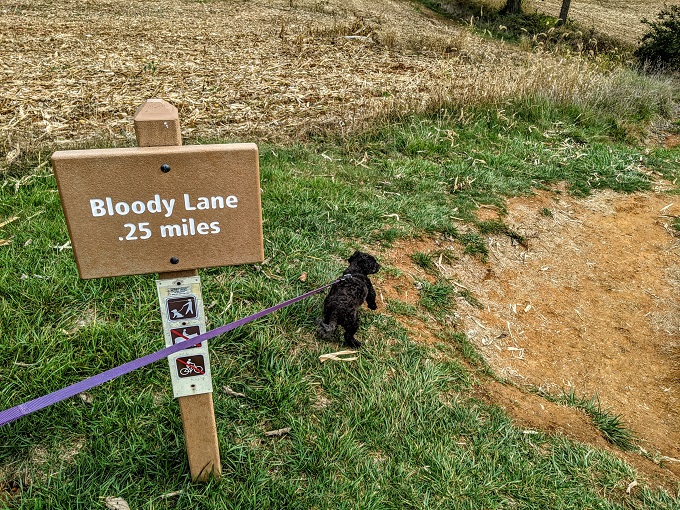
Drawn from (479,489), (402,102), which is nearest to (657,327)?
(479,489)

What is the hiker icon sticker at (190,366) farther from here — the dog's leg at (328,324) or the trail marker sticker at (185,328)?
the dog's leg at (328,324)

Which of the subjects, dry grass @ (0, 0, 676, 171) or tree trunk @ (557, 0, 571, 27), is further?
tree trunk @ (557, 0, 571, 27)

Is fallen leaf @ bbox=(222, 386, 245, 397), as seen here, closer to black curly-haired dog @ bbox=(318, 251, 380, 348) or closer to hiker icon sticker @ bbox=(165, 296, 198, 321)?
black curly-haired dog @ bbox=(318, 251, 380, 348)

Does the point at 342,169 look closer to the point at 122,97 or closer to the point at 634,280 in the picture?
the point at 634,280

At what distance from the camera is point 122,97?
7527mm

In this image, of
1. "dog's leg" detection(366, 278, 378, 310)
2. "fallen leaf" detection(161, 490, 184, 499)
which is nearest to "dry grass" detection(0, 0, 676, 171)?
"dog's leg" detection(366, 278, 378, 310)

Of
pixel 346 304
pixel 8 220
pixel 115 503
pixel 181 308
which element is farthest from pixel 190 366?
pixel 8 220

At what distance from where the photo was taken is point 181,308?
2.01m

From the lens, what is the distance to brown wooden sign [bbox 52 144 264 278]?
169 centimetres

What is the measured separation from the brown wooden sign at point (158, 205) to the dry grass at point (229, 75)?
420cm

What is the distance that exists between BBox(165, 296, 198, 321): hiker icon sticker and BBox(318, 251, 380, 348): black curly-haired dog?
1.27 meters

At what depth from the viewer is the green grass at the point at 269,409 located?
2.43 metres

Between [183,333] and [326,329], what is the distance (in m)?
1.32

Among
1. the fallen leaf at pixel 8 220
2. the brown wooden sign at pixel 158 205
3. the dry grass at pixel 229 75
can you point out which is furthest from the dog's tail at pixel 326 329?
the dry grass at pixel 229 75
